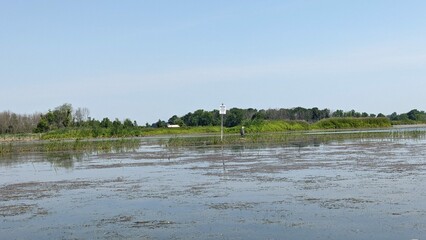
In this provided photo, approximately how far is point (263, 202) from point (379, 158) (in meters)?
11.3

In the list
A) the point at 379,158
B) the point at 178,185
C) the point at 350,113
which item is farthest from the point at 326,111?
the point at 178,185

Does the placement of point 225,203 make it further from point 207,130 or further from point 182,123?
point 182,123

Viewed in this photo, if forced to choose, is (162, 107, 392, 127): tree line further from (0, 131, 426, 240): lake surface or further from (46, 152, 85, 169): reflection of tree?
(0, 131, 426, 240): lake surface

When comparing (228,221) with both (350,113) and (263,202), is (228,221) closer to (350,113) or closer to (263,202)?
(263,202)

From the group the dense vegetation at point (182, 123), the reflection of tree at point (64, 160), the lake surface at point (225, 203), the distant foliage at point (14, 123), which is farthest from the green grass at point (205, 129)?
the lake surface at point (225, 203)

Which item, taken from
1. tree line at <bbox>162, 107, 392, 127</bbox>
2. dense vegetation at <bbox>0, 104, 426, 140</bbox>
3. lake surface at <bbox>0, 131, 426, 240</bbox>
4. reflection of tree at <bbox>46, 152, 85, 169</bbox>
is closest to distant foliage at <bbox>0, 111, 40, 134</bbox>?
dense vegetation at <bbox>0, 104, 426, 140</bbox>

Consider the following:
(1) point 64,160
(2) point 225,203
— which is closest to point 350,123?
(1) point 64,160

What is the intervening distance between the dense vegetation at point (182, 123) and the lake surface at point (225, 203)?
49.2 m

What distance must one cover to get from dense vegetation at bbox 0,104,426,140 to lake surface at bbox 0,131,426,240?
49.2 m

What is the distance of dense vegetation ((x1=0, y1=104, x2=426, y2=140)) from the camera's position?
226ft

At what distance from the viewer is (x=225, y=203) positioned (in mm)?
11547

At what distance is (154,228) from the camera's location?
9.36 m

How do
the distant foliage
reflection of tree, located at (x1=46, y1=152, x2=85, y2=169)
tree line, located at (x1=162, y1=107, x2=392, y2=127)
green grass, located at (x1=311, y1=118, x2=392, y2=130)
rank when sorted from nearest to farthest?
reflection of tree, located at (x1=46, y1=152, x2=85, y2=169) → green grass, located at (x1=311, y1=118, x2=392, y2=130) → the distant foliage → tree line, located at (x1=162, y1=107, x2=392, y2=127)

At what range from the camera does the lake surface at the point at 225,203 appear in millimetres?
8930
